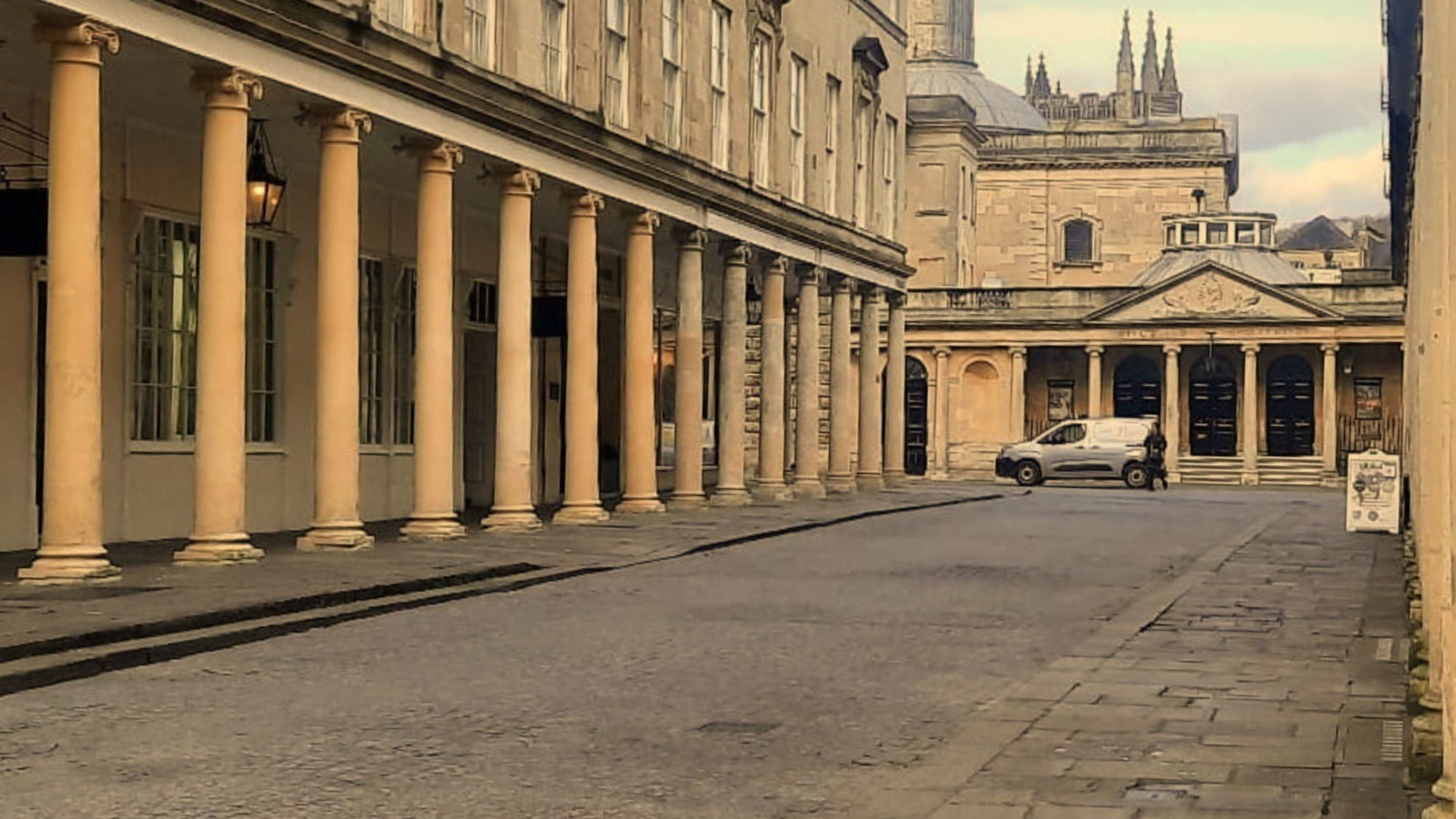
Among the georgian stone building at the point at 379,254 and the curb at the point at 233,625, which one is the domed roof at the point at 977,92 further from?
the curb at the point at 233,625

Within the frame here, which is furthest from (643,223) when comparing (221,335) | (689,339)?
(221,335)

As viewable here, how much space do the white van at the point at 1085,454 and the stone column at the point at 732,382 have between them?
2230cm

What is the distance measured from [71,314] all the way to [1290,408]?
179 ft

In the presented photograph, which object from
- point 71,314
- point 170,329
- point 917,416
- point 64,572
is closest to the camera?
point 64,572

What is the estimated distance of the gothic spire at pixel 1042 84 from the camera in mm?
117375

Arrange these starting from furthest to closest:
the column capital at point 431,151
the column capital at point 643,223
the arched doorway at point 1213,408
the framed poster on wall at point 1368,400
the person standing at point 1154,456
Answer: the arched doorway at point 1213,408
the framed poster on wall at point 1368,400
the person standing at point 1154,456
the column capital at point 643,223
the column capital at point 431,151

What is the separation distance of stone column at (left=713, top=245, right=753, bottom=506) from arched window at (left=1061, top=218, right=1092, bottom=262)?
5684cm

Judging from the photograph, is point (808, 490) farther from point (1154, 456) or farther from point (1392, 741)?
point (1392, 741)

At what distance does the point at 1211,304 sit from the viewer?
208ft

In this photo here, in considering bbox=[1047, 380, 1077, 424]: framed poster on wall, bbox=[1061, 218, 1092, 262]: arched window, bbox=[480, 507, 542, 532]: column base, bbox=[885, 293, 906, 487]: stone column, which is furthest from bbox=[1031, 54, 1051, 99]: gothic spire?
bbox=[480, 507, 542, 532]: column base

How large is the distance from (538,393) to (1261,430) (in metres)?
38.5

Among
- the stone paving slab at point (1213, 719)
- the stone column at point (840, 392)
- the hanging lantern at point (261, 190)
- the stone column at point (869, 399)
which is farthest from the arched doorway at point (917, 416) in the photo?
the stone paving slab at point (1213, 719)

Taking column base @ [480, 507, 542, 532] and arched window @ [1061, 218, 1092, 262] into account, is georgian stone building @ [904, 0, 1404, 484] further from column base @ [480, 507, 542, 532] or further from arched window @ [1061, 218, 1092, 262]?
column base @ [480, 507, 542, 532]

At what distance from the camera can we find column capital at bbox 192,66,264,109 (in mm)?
17094
